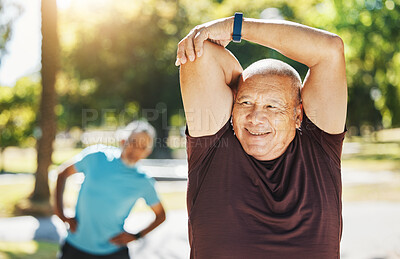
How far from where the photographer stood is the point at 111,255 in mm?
3121

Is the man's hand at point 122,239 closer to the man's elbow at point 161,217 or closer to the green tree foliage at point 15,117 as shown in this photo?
the man's elbow at point 161,217

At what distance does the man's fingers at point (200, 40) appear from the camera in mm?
1702

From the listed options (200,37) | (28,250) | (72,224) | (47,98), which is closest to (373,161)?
(47,98)

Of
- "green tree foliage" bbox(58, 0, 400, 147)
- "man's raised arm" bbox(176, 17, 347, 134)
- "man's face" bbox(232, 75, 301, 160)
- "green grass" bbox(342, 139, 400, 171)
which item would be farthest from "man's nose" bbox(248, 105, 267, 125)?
"green grass" bbox(342, 139, 400, 171)

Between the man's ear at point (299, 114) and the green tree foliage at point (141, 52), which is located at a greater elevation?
the green tree foliage at point (141, 52)

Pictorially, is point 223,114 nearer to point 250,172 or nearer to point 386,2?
point 250,172

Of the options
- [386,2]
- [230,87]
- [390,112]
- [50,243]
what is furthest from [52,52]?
[390,112]

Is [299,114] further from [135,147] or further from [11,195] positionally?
[11,195]

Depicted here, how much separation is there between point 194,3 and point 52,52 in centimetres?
1462

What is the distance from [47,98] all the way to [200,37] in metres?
7.92

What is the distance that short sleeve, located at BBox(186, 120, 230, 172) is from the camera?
173cm

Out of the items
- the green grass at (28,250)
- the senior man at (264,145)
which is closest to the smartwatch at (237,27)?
the senior man at (264,145)

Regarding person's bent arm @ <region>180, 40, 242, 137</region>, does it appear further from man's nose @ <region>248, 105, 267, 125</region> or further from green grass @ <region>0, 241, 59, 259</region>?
green grass @ <region>0, 241, 59, 259</region>

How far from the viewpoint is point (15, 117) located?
1939cm
